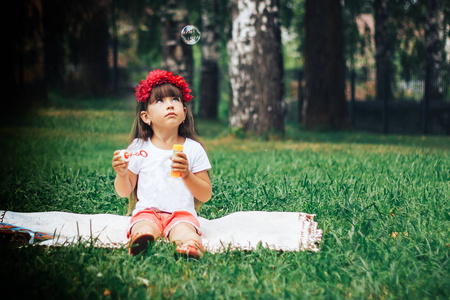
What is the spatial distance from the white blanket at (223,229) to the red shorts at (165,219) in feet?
0.46

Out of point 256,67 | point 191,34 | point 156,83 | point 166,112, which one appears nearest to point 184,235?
point 166,112

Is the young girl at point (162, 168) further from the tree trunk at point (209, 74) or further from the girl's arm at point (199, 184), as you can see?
the tree trunk at point (209, 74)

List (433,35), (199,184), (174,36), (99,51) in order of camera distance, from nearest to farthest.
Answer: (199,184) < (99,51) < (174,36) < (433,35)

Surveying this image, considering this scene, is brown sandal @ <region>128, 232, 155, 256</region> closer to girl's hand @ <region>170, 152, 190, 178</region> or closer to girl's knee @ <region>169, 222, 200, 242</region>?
girl's knee @ <region>169, 222, 200, 242</region>

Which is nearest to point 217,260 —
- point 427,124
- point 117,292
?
point 117,292

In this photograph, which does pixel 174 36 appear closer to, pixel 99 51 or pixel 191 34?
A: pixel 99 51

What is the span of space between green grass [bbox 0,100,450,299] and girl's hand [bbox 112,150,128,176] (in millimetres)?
462

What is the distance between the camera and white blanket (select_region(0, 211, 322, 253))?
3045 millimetres

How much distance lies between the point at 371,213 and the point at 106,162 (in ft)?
13.9

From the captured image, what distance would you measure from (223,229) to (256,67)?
18.3 ft

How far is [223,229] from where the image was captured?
3.40m

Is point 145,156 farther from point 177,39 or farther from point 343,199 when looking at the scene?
point 177,39

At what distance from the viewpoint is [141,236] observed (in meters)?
2.87

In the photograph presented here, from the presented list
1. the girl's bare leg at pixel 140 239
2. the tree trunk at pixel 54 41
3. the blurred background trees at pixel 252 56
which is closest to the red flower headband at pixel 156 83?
the girl's bare leg at pixel 140 239
